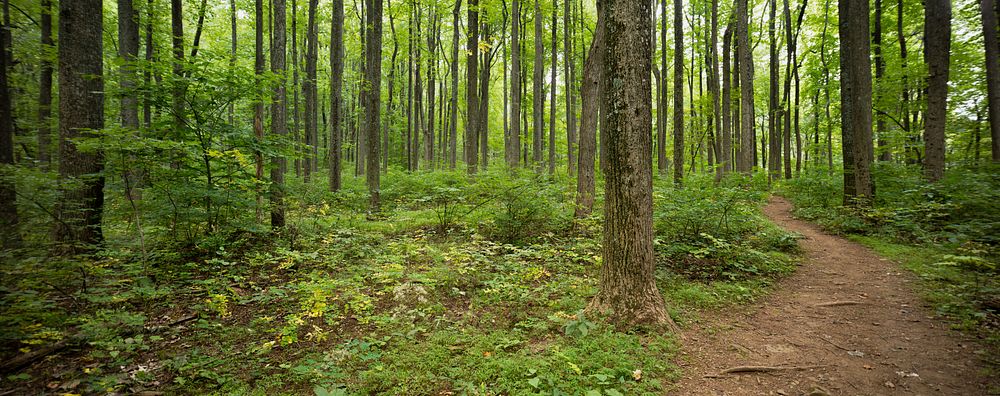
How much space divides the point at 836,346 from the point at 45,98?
18407 mm

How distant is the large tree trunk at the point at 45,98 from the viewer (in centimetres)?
963

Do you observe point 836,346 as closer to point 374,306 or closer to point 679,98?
point 374,306

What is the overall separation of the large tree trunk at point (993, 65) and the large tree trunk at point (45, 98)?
74.0 ft

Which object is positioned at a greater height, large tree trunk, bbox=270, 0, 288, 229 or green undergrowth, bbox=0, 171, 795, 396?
large tree trunk, bbox=270, 0, 288, 229

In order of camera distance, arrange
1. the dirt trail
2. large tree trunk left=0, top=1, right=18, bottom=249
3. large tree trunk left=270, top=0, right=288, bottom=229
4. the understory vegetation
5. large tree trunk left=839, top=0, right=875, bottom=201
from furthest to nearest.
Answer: large tree trunk left=839, top=0, right=875, bottom=201, large tree trunk left=270, top=0, right=288, bottom=229, the understory vegetation, large tree trunk left=0, top=1, right=18, bottom=249, the dirt trail

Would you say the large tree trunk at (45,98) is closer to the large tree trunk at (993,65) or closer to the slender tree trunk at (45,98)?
the slender tree trunk at (45,98)

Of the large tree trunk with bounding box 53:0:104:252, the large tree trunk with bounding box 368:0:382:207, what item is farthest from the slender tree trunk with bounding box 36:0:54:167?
the large tree trunk with bounding box 368:0:382:207

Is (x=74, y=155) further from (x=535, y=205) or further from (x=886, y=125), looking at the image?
(x=886, y=125)

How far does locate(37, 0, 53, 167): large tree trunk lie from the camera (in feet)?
31.6

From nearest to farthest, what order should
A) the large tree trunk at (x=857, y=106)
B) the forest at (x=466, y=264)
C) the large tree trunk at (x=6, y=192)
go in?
1. the forest at (x=466, y=264)
2. the large tree trunk at (x=6, y=192)
3. the large tree trunk at (x=857, y=106)

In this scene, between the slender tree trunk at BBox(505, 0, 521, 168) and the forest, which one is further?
the slender tree trunk at BBox(505, 0, 521, 168)

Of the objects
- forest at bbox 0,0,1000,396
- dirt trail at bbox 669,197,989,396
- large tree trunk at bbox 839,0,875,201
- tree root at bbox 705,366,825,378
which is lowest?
tree root at bbox 705,366,825,378

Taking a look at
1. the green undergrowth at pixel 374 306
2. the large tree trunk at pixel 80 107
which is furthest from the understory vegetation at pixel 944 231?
the large tree trunk at pixel 80 107

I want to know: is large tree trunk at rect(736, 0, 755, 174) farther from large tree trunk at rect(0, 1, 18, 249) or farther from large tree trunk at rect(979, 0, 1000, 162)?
large tree trunk at rect(0, 1, 18, 249)
